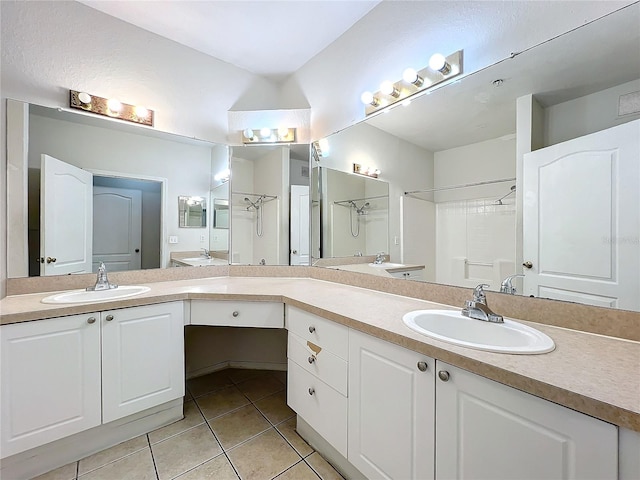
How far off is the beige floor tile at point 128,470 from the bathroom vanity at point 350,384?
0.55 ft

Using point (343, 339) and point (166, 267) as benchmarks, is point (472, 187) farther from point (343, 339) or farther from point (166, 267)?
point (166, 267)

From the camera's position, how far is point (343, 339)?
4.06 feet

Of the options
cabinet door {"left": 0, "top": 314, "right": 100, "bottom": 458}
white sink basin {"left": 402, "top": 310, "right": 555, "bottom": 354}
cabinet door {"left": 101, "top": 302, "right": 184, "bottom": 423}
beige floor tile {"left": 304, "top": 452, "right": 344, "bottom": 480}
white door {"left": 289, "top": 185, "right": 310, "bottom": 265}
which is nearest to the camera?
white sink basin {"left": 402, "top": 310, "right": 555, "bottom": 354}

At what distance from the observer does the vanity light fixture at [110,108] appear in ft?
5.73

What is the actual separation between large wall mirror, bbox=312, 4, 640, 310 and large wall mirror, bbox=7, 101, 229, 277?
1.62 m

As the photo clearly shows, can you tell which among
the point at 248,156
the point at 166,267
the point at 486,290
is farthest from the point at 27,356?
the point at 486,290

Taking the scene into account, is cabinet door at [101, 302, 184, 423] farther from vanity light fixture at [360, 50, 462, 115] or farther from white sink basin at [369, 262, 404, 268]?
vanity light fixture at [360, 50, 462, 115]

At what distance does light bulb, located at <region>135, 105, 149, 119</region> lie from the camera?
196 cm

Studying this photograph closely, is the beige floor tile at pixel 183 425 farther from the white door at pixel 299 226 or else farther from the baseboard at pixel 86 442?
the white door at pixel 299 226

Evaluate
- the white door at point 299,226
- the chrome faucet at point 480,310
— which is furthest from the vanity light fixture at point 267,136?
the chrome faucet at point 480,310

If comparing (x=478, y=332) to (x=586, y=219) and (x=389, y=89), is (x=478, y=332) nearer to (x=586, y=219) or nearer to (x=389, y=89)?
(x=586, y=219)

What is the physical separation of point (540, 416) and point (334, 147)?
1942 millimetres

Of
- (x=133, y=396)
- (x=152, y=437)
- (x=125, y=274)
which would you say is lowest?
(x=152, y=437)

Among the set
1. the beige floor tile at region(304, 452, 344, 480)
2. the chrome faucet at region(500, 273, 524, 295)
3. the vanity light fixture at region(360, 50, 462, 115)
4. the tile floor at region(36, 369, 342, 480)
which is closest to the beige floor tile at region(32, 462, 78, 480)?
the tile floor at region(36, 369, 342, 480)
